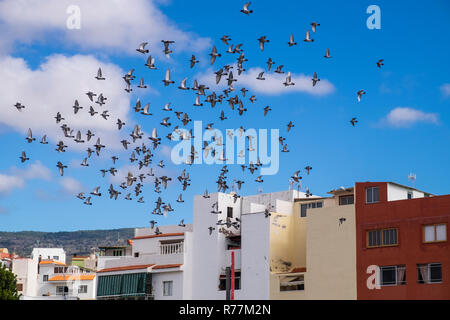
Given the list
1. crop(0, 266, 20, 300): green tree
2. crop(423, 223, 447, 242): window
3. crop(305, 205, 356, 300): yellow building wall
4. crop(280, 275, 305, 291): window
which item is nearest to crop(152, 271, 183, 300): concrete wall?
crop(280, 275, 305, 291): window

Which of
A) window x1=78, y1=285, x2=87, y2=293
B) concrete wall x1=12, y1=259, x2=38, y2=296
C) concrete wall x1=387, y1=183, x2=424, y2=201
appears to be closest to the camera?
concrete wall x1=387, y1=183, x2=424, y2=201

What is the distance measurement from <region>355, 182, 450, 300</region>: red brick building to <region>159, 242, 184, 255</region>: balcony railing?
20.7 meters

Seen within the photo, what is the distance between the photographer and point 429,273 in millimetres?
60719

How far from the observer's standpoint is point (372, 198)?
65.6 m

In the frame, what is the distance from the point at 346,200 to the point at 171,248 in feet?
63.9

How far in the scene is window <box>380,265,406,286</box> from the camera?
6222 cm

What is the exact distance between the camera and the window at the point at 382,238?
209 ft

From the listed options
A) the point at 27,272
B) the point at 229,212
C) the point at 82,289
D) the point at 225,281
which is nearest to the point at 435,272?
the point at 225,281

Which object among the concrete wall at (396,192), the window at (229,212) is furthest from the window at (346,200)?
the window at (229,212)

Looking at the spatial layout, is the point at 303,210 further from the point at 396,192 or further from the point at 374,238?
the point at 396,192

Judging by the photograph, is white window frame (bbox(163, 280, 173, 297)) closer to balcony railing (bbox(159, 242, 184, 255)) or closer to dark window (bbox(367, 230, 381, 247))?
balcony railing (bbox(159, 242, 184, 255))

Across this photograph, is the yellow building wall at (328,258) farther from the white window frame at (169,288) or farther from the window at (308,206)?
the white window frame at (169,288)

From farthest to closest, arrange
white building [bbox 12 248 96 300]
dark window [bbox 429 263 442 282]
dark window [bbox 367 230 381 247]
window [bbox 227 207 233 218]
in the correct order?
1. white building [bbox 12 248 96 300]
2. window [bbox 227 207 233 218]
3. dark window [bbox 367 230 381 247]
4. dark window [bbox 429 263 442 282]
